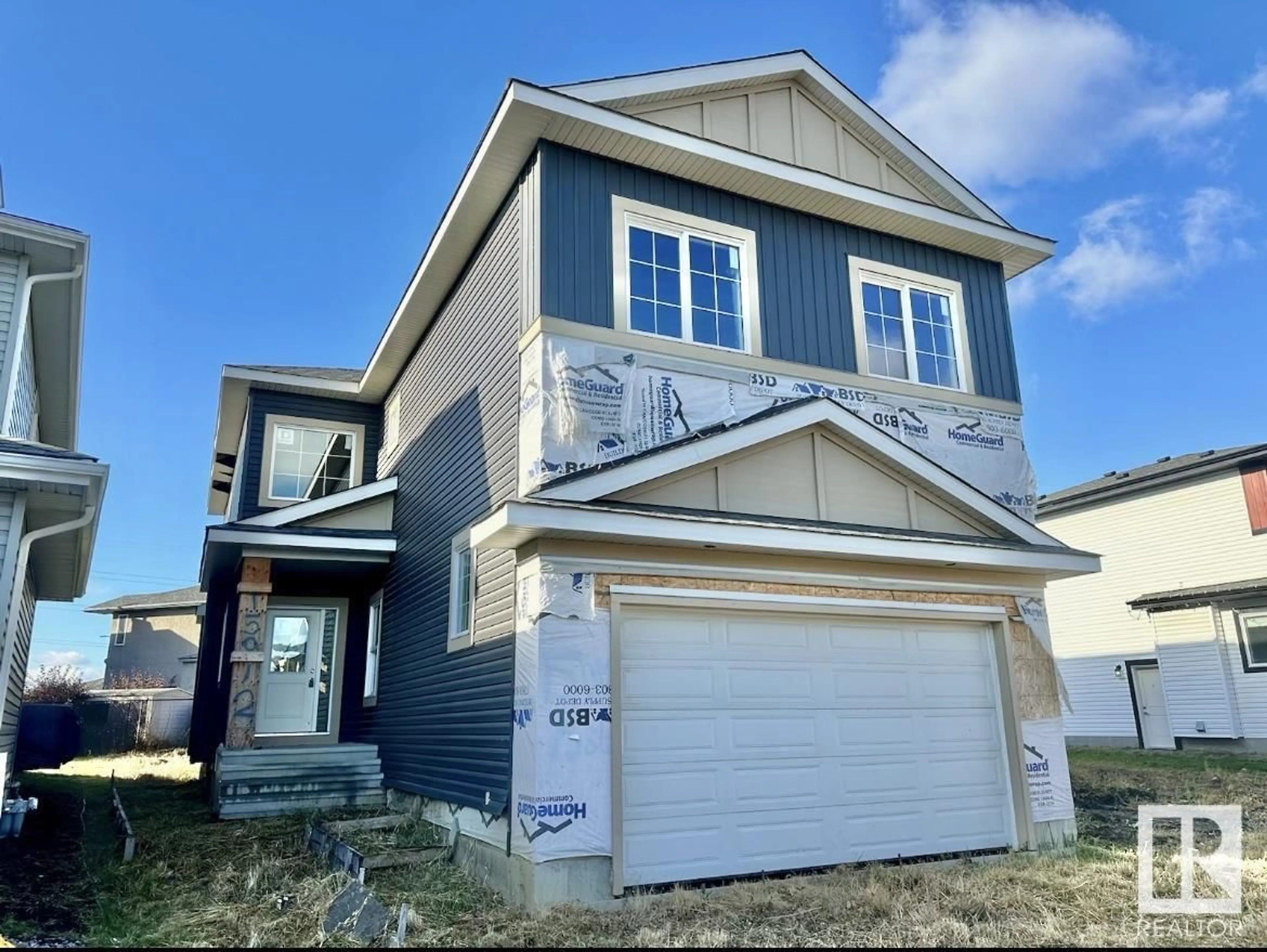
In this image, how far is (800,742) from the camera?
7.31m

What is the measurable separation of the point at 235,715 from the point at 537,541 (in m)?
5.73

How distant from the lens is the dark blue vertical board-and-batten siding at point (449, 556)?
7.46 m

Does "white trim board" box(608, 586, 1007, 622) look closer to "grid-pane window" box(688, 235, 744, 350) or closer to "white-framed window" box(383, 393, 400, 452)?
"grid-pane window" box(688, 235, 744, 350)

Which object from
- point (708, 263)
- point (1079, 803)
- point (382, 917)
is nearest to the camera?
point (382, 917)

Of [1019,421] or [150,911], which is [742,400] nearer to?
[1019,421]

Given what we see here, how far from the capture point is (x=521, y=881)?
20.1 ft

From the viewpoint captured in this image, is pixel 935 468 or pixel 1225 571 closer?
pixel 935 468

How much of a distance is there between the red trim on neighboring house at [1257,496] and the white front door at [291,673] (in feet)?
60.0

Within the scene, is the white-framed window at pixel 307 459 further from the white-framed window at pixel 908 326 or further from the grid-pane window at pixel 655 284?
the white-framed window at pixel 908 326

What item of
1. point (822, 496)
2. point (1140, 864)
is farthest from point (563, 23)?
point (1140, 864)

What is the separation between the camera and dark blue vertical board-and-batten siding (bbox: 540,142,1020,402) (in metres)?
7.76

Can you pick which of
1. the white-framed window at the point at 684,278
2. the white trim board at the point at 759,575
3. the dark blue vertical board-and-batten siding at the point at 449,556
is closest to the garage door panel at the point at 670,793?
the dark blue vertical board-and-batten siding at the point at 449,556

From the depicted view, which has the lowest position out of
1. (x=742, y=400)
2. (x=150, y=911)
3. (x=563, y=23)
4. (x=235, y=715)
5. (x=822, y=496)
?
(x=150, y=911)

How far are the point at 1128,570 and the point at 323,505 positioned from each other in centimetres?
1846
